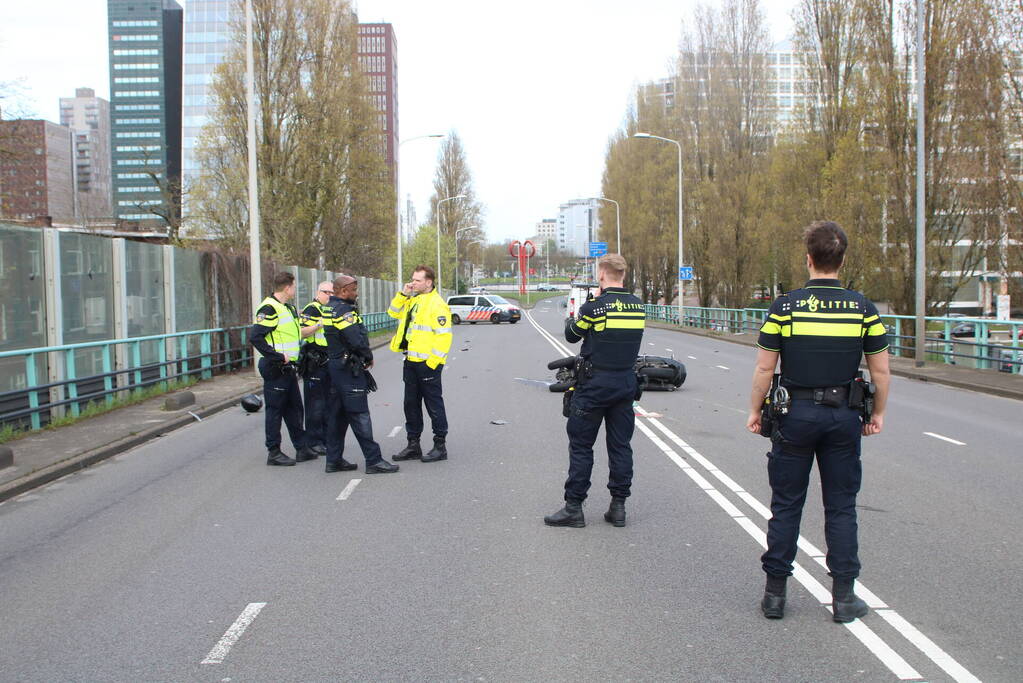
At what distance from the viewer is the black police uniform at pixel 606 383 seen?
248 inches

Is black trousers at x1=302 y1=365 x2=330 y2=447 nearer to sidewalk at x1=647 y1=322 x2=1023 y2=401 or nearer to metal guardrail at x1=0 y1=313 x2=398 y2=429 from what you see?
metal guardrail at x1=0 y1=313 x2=398 y2=429

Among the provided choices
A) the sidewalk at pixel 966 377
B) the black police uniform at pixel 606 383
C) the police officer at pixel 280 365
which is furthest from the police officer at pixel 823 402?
the sidewalk at pixel 966 377

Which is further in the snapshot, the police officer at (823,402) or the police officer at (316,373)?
the police officer at (316,373)

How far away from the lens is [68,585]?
5441 millimetres

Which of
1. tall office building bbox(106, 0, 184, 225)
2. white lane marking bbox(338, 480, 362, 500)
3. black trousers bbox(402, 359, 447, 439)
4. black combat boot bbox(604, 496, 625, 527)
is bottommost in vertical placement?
white lane marking bbox(338, 480, 362, 500)

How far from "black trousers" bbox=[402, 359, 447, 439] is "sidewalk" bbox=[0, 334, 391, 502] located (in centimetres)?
346

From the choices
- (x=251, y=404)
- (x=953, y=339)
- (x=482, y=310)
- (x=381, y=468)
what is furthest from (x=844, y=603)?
(x=482, y=310)

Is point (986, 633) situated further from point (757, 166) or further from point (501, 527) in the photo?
point (757, 166)

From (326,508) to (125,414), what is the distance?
689cm

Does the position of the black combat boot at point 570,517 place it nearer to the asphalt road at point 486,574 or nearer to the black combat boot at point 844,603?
the asphalt road at point 486,574

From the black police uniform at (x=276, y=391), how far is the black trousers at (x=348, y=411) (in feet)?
2.54

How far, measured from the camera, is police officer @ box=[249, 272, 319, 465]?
9406 mm

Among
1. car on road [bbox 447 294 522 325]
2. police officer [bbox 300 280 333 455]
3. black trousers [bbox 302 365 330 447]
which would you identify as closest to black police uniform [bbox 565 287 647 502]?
police officer [bbox 300 280 333 455]

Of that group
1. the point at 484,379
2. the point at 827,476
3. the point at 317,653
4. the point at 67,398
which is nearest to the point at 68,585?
the point at 317,653
